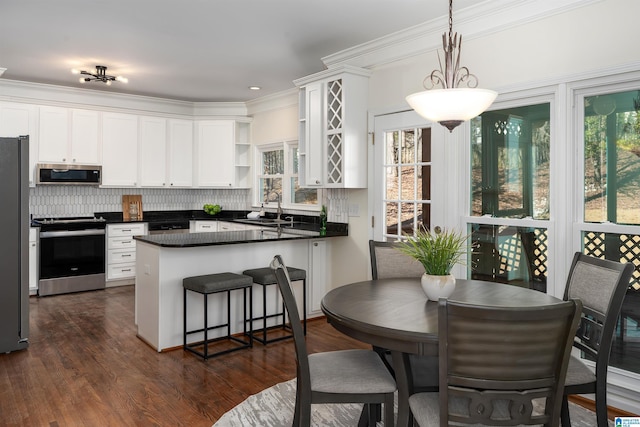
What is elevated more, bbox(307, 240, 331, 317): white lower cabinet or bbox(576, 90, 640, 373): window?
bbox(576, 90, 640, 373): window

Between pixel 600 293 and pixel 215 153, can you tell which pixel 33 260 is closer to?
pixel 215 153

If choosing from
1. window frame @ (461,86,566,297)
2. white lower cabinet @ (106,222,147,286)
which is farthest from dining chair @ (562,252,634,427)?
white lower cabinet @ (106,222,147,286)

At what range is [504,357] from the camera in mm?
1555

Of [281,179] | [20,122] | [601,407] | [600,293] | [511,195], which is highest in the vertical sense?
[20,122]

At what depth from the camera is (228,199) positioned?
7570 mm

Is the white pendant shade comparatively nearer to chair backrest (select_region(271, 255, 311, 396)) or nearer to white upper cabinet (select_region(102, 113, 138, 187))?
chair backrest (select_region(271, 255, 311, 396))

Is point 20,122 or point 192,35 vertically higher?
point 192,35

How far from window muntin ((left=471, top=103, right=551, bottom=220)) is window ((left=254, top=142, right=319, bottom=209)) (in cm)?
265

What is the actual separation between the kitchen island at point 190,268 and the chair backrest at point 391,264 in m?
1.38

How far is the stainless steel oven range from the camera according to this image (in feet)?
18.9

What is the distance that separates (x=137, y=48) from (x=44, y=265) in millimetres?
3006

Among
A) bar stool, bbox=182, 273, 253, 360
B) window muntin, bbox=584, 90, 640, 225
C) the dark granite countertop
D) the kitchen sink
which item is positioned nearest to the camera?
window muntin, bbox=584, 90, 640, 225

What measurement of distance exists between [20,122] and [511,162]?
565 cm

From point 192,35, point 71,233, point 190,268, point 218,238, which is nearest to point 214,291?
point 190,268
